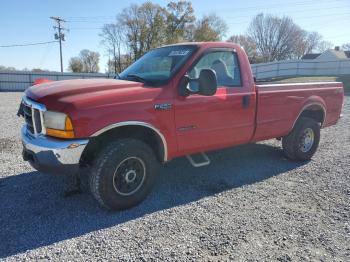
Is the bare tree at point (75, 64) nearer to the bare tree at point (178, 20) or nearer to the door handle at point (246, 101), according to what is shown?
the bare tree at point (178, 20)

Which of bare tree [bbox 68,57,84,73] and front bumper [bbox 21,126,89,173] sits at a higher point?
bare tree [bbox 68,57,84,73]

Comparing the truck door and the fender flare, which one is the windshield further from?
the fender flare

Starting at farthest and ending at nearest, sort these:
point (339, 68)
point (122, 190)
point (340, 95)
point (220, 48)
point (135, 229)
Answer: point (339, 68) → point (340, 95) → point (220, 48) → point (122, 190) → point (135, 229)

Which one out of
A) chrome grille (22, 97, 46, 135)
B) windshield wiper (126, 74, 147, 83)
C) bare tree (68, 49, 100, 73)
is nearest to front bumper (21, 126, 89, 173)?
chrome grille (22, 97, 46, 135)

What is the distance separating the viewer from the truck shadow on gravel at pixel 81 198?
10.8 feet

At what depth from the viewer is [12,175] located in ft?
15.8

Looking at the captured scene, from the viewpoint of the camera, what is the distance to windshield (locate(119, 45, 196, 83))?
416cm

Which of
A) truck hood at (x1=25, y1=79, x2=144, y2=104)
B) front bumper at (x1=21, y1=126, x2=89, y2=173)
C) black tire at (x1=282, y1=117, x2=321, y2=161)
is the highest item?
truck hood at (x1=25, y1=79, x2=144, y2=104)

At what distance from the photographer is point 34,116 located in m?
3.56

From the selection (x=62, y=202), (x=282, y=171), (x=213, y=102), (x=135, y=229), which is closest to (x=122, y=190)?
(x=135, y=229)

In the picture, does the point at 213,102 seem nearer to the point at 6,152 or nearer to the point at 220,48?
the point at 220,48

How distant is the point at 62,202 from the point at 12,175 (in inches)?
53.7

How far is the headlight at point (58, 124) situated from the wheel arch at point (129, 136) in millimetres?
252

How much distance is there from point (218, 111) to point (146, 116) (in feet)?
3.86
